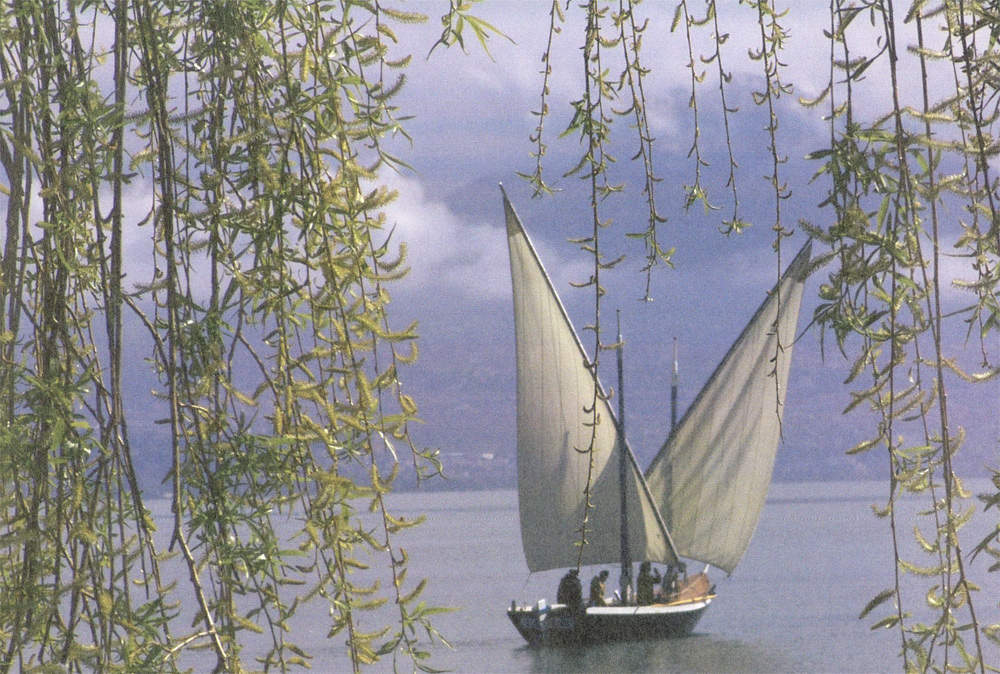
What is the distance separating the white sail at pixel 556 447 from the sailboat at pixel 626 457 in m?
0.02

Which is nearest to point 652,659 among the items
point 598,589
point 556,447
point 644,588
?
point 644,588

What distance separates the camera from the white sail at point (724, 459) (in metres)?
17.0

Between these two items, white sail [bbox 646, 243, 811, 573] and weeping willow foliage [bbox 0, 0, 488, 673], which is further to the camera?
white sail [bbox 646, 243, 811, 573]

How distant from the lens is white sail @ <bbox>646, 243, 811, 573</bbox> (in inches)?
669

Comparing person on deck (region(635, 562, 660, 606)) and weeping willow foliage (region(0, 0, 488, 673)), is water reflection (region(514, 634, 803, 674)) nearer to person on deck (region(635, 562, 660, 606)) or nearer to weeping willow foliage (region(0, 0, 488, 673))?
person on deck (region(635, 562, 660, 606))

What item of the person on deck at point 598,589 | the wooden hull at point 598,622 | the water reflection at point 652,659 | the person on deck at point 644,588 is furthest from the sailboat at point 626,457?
the water reflection at point 652,659

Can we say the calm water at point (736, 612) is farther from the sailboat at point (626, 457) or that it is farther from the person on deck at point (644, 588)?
the sailboat at point (626, 457)

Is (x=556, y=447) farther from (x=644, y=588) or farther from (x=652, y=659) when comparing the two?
(x=652, y=659)

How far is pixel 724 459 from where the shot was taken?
17828 millimetres

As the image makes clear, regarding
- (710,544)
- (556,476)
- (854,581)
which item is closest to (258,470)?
(556,476)

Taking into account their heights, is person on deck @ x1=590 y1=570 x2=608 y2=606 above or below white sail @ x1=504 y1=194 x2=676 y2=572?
below

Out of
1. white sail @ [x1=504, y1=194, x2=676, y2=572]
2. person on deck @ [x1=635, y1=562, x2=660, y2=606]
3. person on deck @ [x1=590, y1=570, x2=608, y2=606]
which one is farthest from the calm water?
white sail @ [x1=504, y1=194, x2=676, y2=572]

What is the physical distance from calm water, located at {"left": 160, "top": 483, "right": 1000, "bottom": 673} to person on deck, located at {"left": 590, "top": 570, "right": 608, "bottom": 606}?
1228 millimetres

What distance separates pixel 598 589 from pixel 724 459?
6336 mm
